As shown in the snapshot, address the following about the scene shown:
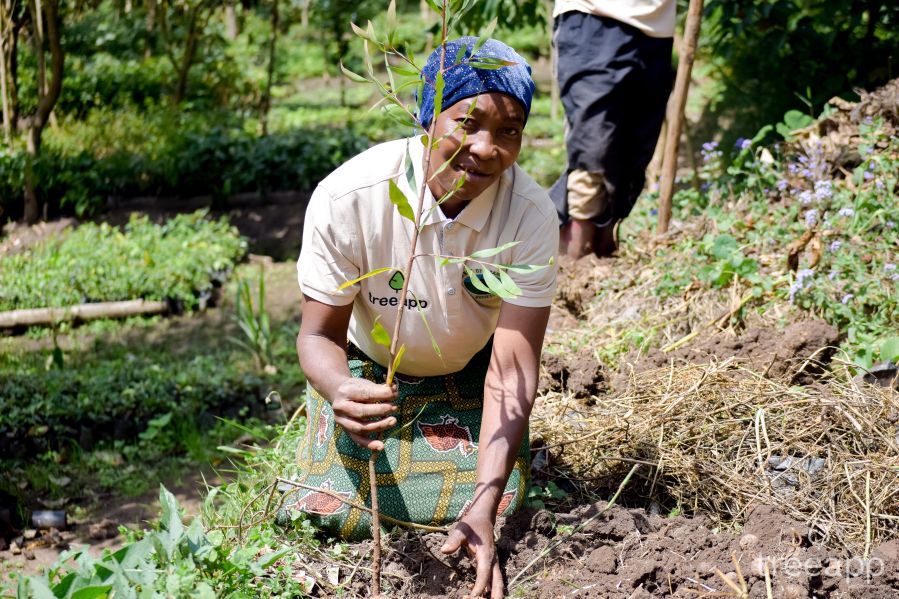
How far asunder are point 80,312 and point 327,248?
12.5 ft

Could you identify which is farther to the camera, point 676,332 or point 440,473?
point 676,332

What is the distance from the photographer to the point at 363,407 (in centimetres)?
208

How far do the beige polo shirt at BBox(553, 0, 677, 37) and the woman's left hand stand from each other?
269 cm

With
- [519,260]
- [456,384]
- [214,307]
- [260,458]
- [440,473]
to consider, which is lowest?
[214,307]

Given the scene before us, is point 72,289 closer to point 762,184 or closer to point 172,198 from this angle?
point 172,198

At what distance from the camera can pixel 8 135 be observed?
763cm

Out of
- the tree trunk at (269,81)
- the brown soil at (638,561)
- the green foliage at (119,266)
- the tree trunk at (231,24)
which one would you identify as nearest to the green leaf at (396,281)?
the brown soil at (638,561)

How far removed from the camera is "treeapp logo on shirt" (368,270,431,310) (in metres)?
2.50

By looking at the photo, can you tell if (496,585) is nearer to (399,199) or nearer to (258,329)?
(399,199)

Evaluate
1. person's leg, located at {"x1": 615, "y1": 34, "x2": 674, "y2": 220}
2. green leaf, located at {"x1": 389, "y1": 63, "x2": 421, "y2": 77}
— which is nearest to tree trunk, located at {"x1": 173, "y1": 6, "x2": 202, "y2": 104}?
person's leg, located at {"x1": 615, "y1": 34, "x2": 674, "y2": 220}

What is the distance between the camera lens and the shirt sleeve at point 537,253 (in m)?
2.43

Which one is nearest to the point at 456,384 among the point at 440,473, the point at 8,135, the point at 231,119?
the point at 440,473

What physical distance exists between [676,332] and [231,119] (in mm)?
7161

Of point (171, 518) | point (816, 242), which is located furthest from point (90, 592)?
point (816, 242)
